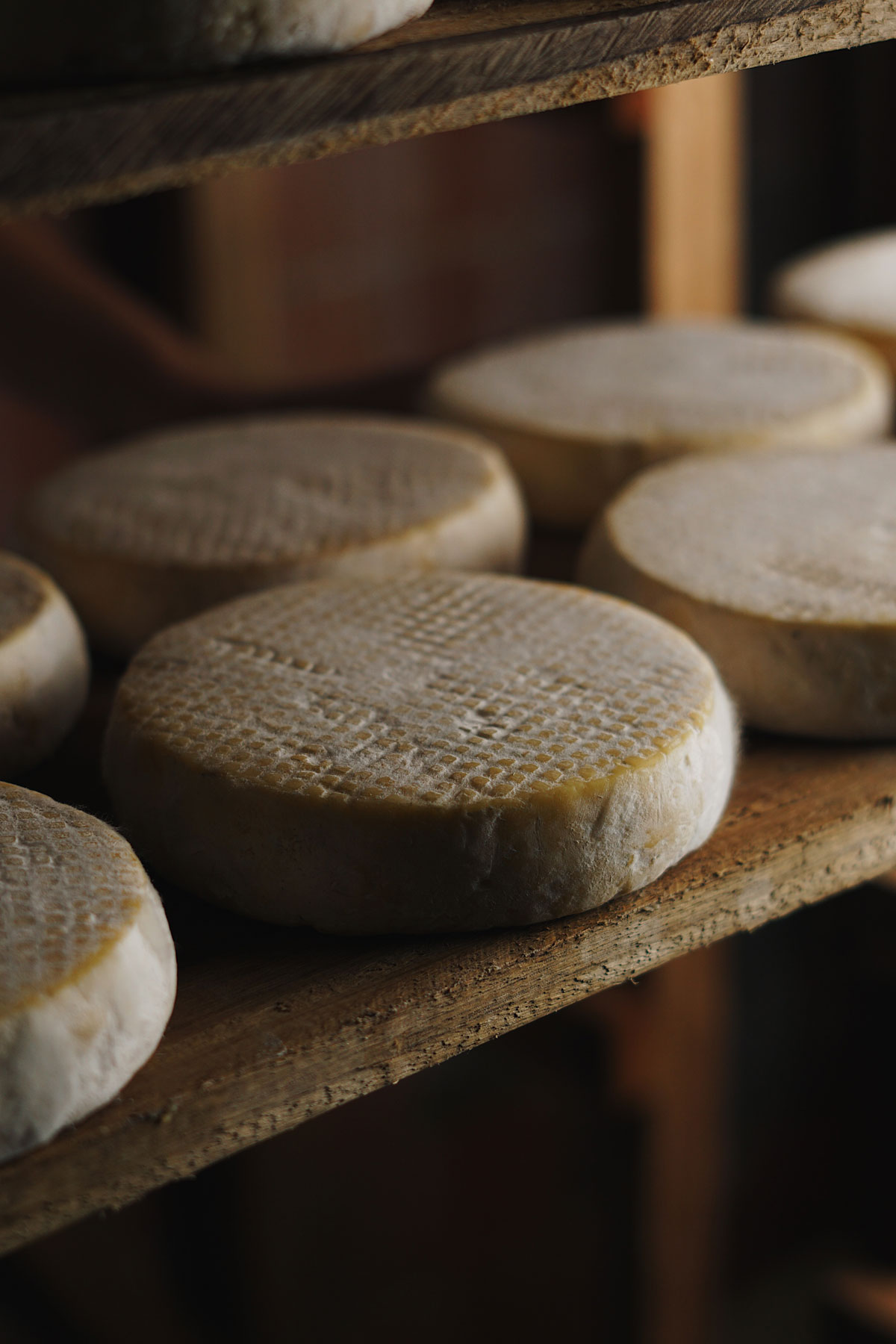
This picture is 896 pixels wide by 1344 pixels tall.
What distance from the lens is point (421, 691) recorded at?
0.77 m

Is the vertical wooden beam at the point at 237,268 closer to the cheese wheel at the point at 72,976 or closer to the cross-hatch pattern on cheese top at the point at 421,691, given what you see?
the cross-hatch pattern on cheese top at the point at 421,691

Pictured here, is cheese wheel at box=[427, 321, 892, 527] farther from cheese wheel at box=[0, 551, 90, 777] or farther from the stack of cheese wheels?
cheese wheel at box=[0, 551, 90, 777]

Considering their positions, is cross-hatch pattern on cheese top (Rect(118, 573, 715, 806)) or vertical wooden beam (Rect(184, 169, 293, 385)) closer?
cross-hatch pattern on cheese top (Rect(118, 573, 715, 806))

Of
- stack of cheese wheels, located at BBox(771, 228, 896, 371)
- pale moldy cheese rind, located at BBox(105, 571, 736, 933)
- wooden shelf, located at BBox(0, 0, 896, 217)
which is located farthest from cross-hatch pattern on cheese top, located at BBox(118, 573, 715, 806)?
stack of cheese wheels, located at BBox(771, 228, 896, 371)

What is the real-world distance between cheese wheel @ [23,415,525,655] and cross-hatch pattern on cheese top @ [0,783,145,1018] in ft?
1.01

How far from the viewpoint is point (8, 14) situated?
494mm

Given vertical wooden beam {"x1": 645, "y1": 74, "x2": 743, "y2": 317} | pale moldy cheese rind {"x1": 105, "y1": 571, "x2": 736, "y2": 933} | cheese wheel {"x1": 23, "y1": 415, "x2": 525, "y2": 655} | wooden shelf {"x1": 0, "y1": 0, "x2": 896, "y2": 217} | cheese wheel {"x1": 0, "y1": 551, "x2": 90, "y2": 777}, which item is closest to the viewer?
wooden shelf {"x1": 0, "y1": 0, "x2": 896, "y2": 217}

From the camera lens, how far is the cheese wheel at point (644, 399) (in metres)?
1.20

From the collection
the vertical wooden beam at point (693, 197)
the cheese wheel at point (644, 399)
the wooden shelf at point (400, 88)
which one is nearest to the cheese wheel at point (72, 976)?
the wooden shelf at point (400, 88)

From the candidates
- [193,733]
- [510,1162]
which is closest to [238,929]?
[193,733]

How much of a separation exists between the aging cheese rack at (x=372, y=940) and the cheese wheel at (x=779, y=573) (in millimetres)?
78

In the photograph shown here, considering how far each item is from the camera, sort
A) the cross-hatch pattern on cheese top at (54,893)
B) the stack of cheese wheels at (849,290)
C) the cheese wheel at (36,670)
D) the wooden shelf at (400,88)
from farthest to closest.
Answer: the stack of cheese wheels at (849,290)
the cheese wheel at (36,670)
the cross-hatch pattern on cheese top at (54,893)
the wooden shelf at (400,88)

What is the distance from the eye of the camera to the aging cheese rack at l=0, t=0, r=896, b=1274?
0.49 metres

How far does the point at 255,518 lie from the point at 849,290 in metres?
0.84
